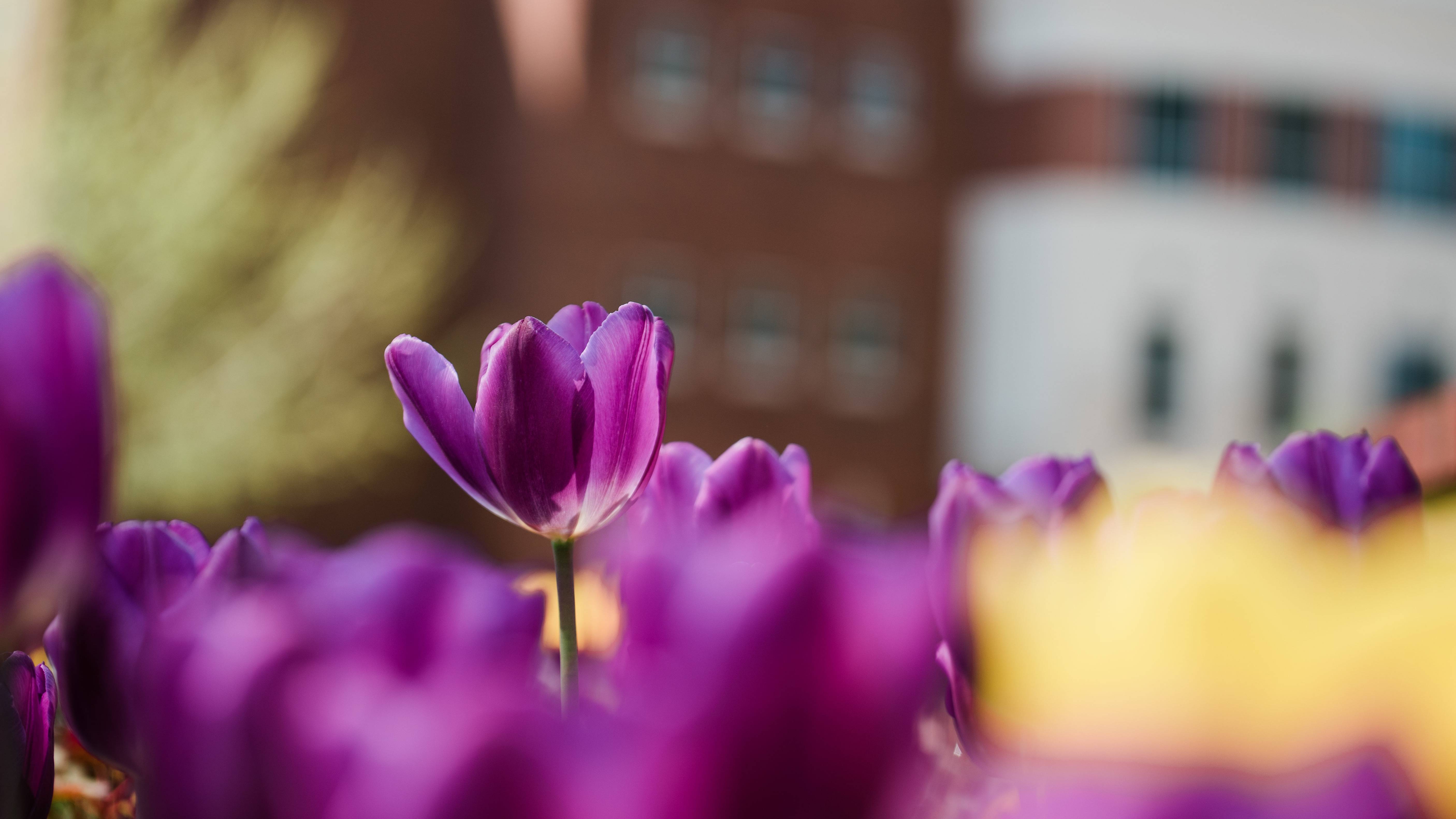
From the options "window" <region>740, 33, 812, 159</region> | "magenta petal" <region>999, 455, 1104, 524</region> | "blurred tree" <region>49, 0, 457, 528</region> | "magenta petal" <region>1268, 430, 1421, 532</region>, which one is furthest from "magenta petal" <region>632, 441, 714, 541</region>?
"window" <region>740, 33, 812, 159</region>

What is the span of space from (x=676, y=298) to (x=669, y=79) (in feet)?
9.31

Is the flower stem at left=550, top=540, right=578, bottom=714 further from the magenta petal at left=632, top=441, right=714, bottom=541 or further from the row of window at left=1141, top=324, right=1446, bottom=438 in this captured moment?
the row of window at left=1141, top=324, right=1446, bottom=438

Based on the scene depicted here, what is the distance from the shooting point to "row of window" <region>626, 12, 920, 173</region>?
62.5 ft

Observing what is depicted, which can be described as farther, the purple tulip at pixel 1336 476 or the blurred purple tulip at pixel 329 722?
the purple tulip at pixel 1336 476

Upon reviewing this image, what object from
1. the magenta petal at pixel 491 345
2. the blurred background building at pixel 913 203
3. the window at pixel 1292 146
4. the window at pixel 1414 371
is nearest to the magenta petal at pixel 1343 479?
the magenta petal at pixel 491 345

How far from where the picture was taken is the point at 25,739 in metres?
0.44

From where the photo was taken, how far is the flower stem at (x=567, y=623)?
1.42 ft

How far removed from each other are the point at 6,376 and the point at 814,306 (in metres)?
19.3

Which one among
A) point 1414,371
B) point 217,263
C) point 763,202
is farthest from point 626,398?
point 1414,371

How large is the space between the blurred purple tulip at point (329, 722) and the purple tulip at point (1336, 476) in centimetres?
31

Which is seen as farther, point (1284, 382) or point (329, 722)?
point (1284, 382)

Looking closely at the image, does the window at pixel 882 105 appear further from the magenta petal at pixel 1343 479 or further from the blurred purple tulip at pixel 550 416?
the blurred purple tulip at pixel 550 416

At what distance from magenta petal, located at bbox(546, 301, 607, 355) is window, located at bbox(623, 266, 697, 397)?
59.6 ft

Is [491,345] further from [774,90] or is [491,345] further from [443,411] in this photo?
[774,90]
